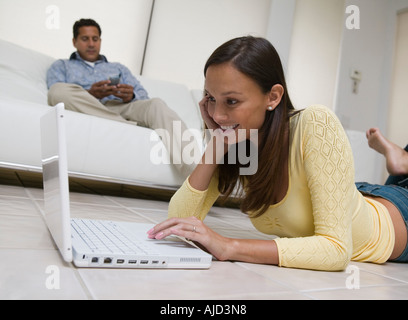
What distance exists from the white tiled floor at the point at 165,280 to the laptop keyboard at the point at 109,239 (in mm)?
39

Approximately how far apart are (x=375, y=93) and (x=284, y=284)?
3.85m

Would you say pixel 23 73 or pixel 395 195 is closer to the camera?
pixel 395 195

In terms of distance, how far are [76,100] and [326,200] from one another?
4.80ft

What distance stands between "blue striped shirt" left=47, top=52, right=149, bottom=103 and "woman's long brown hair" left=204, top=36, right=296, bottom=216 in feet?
4.78

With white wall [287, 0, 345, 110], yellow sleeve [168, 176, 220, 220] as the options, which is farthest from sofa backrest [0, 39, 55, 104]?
white wall [287, 0, 345, 110]

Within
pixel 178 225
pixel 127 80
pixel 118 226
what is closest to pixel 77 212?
pixel 118 226

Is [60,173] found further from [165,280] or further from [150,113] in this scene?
[150,113]

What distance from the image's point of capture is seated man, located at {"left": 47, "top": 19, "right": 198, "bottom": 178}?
1.85m

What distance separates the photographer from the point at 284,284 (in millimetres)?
686

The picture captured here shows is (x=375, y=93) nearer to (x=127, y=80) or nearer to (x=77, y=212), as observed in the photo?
(x=127, y=80)

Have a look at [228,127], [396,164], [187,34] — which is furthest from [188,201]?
[187,34]

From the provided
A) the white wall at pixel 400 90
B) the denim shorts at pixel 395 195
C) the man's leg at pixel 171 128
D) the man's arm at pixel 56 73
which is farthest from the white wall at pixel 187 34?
the denim shorts at pixel 395 195

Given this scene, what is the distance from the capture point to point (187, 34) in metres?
3.27

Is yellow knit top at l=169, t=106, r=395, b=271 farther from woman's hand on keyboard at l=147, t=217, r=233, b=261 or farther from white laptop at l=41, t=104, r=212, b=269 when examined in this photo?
white laptop at l=41, t=104, r=212, b=269
